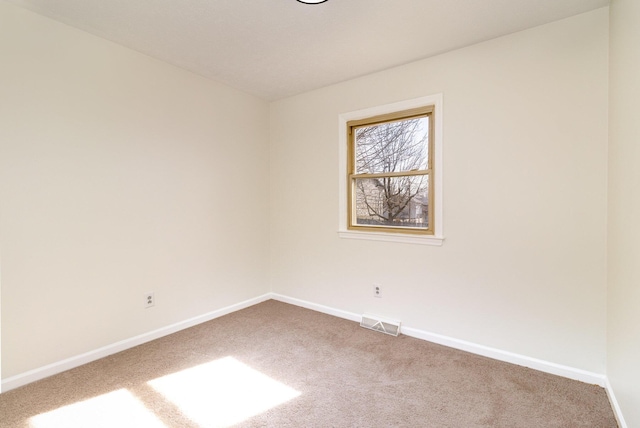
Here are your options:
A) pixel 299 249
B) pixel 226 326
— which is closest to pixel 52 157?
pixel 226 326

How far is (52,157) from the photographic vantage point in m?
2.16

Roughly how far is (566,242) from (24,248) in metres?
3.68

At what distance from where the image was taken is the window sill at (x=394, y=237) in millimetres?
2686

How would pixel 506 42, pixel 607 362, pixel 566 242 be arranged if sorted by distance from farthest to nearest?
1. pixel 506 42
2. pixel 566 242
3. pixel 607 362

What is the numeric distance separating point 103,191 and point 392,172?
2.49m

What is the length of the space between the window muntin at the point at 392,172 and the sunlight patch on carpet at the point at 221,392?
5.58ft

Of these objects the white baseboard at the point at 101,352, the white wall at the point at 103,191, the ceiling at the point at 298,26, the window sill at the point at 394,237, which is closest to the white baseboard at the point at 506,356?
the window sill at the point at 394,237

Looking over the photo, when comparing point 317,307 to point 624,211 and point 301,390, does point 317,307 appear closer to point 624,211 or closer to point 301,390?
point 301,390

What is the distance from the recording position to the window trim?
104 inches

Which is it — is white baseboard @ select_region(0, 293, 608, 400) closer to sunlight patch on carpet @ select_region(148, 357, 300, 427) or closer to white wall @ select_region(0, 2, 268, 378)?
white wall @ select_region(0, 2, 268, 378)

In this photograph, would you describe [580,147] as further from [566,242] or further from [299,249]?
[299,249]

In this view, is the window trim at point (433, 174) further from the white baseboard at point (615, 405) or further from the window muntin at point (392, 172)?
the white baseboard at point (615, 405)

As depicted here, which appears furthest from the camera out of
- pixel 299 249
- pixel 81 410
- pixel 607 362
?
pixel 299 249

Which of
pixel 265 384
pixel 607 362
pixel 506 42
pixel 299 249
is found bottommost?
pixel 265 384
